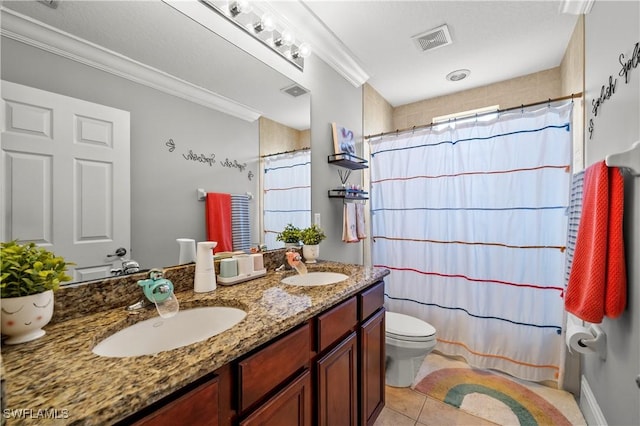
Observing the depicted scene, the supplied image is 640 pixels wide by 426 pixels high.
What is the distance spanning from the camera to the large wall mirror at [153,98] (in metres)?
0.83

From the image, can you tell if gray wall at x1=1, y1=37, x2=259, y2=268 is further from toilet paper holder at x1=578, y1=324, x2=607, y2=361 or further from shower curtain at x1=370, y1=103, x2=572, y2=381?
toilet paper holder at x1=578, y1=324, x2=607, y2=361

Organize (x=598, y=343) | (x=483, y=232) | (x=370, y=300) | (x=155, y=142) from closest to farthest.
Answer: (x=155, y=142) < (x=598, y=343) < (x=370, y=300) < (x=483, y=232)

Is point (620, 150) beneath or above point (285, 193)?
above

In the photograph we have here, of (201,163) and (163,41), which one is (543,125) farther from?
(163,41)

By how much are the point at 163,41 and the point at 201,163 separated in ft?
1.85

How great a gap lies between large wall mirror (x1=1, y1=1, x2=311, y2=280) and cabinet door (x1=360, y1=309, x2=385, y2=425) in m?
0.84

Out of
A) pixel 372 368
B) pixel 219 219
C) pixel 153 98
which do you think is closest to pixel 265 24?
pixel 153 98

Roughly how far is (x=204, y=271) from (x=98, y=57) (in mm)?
907

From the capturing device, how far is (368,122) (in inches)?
105

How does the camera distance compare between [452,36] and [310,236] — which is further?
[452,36]

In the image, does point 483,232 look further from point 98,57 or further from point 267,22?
point 98,57

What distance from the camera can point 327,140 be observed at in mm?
2131

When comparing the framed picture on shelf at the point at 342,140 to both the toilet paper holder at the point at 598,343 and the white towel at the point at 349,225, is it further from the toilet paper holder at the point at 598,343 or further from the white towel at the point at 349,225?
the toilet paper holder at the point at 598,343

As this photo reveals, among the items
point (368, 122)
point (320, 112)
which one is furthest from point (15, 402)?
point (368, 122)
